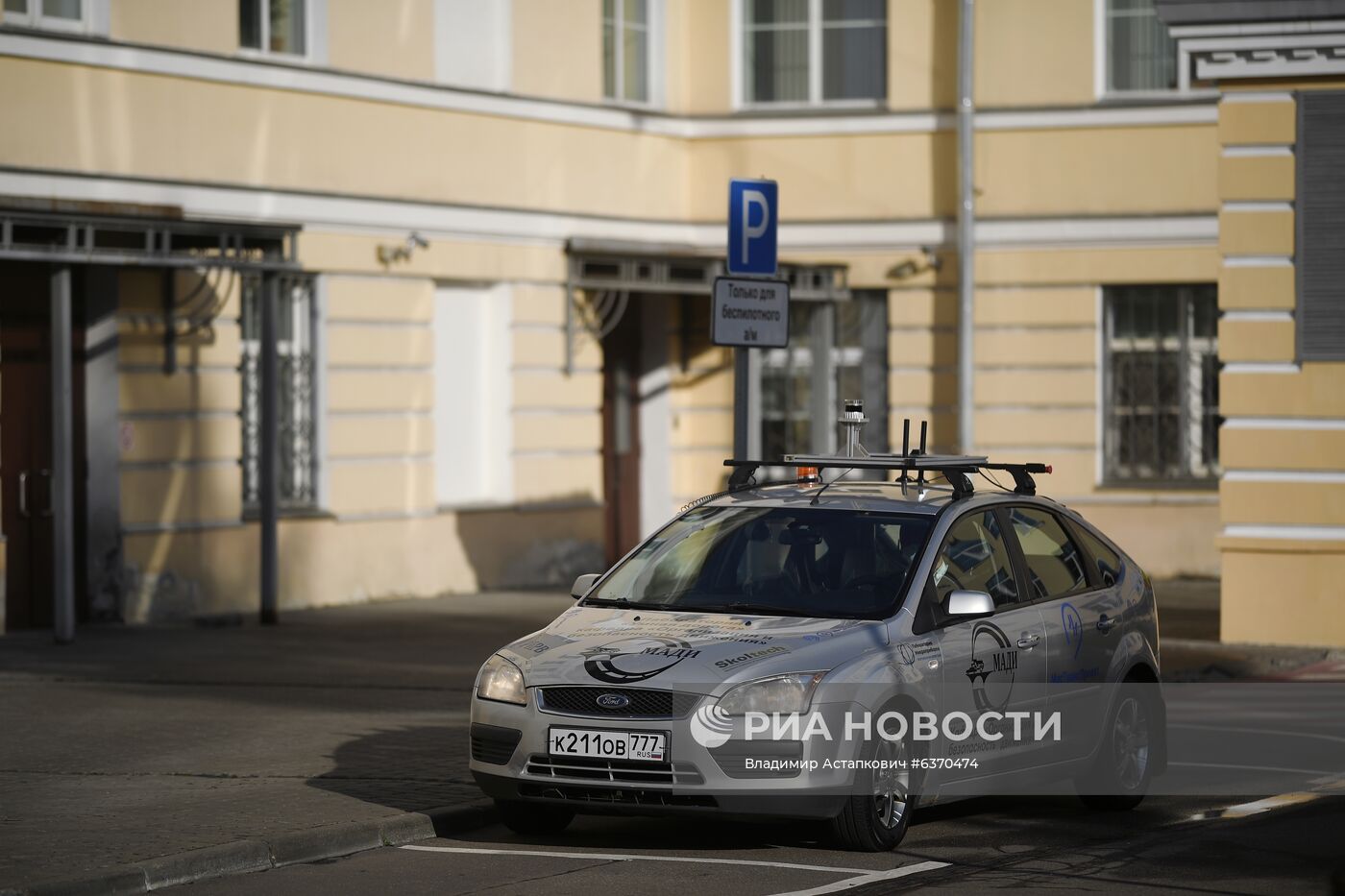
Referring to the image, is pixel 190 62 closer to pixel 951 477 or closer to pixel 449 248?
pixel 449 248

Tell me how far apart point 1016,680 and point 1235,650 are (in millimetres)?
7332

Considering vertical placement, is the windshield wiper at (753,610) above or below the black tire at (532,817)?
above

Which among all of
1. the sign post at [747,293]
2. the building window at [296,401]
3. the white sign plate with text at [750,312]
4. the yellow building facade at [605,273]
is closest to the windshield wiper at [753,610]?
the sign post at [747,293]

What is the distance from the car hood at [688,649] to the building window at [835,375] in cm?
1453

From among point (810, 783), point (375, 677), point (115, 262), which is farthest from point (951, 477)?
point (115, 262)

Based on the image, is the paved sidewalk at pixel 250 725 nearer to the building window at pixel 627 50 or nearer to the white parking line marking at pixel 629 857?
the white parking line marking at pixel 629 857

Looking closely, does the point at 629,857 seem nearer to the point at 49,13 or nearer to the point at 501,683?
the point at 501,683

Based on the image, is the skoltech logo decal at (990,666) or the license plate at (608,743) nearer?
the license plate at (608,743)

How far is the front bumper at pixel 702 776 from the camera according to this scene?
28.0 ft

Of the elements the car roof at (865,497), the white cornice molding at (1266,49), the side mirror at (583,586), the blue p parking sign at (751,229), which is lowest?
the side mirror at (583,586)

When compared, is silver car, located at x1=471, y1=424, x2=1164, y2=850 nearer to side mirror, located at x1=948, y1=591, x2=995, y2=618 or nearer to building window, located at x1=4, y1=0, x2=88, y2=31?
side mirror, located at x1=948, y1=591, x2=995, y2=618

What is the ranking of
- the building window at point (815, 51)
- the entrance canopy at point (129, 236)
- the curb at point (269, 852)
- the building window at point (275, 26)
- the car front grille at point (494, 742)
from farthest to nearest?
the building window at point (815, 51) → the building window at point (275, 26) → the entrance canopy at point (129, 236) → the car front grille at point (494, 742) → the curb at point (269, 852)

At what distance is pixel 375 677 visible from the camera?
1505 cm

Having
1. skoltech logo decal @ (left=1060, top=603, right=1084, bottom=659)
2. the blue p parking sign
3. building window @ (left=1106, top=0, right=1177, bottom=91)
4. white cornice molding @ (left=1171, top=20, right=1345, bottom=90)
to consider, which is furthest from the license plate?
building window @ (left=1106, top=0, right=1177, bottom=91)
